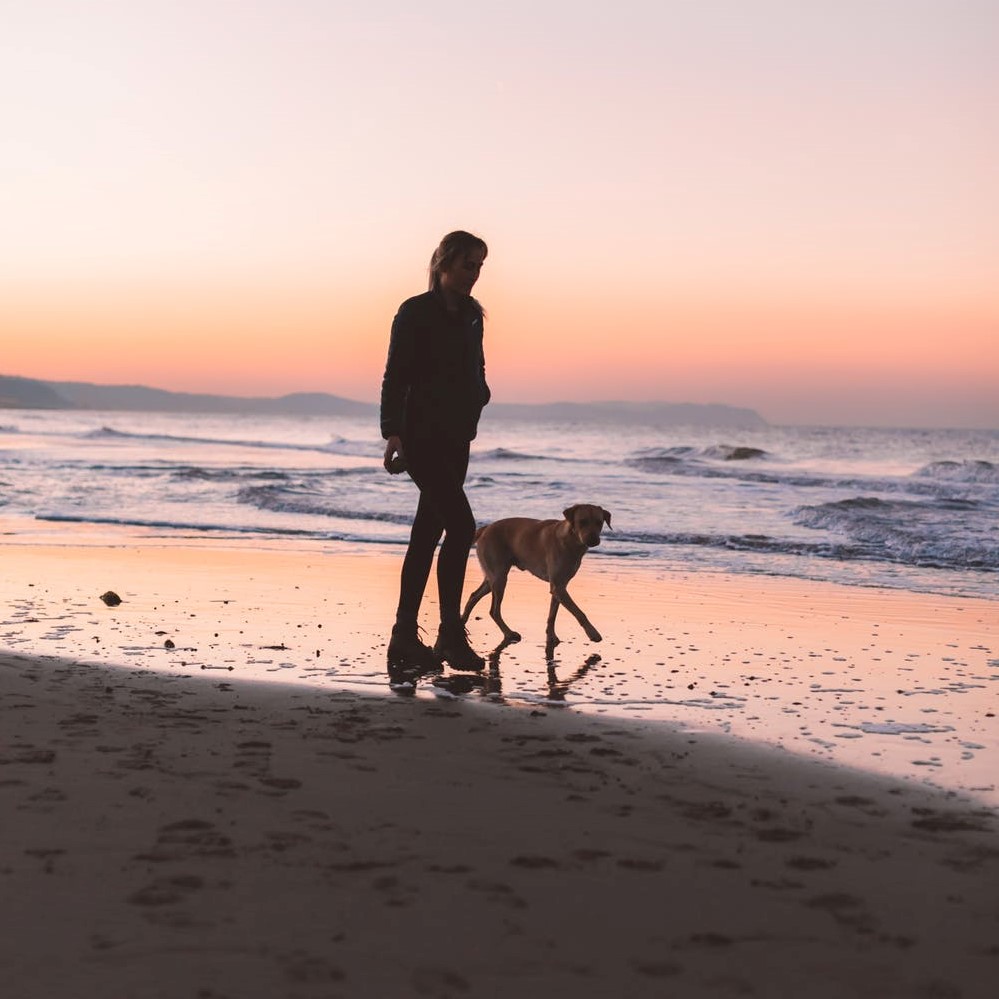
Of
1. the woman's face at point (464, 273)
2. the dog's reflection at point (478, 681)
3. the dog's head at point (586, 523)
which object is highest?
the woman's face at point (464, 273)

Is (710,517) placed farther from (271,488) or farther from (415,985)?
(415,985)

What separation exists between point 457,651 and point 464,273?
1.86 meters

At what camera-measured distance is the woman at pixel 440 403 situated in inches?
231

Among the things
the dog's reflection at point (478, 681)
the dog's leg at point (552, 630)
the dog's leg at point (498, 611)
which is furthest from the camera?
the dog's leg at point (498, 611)

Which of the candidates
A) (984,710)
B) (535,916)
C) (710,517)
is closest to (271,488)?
(710,517)

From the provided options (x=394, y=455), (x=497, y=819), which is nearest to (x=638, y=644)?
(x=394, y=455)

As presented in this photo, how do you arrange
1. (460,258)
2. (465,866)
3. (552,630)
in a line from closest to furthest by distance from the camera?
1. (465,866)
2. (460,258)
3. (552,630)

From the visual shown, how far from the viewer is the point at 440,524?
6082 mm

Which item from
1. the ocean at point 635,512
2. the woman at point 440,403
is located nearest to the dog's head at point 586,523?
the woman at point 440,403

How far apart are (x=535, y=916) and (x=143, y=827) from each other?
1.14 meters

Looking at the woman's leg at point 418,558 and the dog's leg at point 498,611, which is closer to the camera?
the woman's leg at point 418,558

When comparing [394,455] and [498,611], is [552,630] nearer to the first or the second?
[498,611]

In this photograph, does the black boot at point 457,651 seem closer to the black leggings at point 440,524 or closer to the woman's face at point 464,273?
the black leggings at point 440,524

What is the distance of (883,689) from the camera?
562cm
